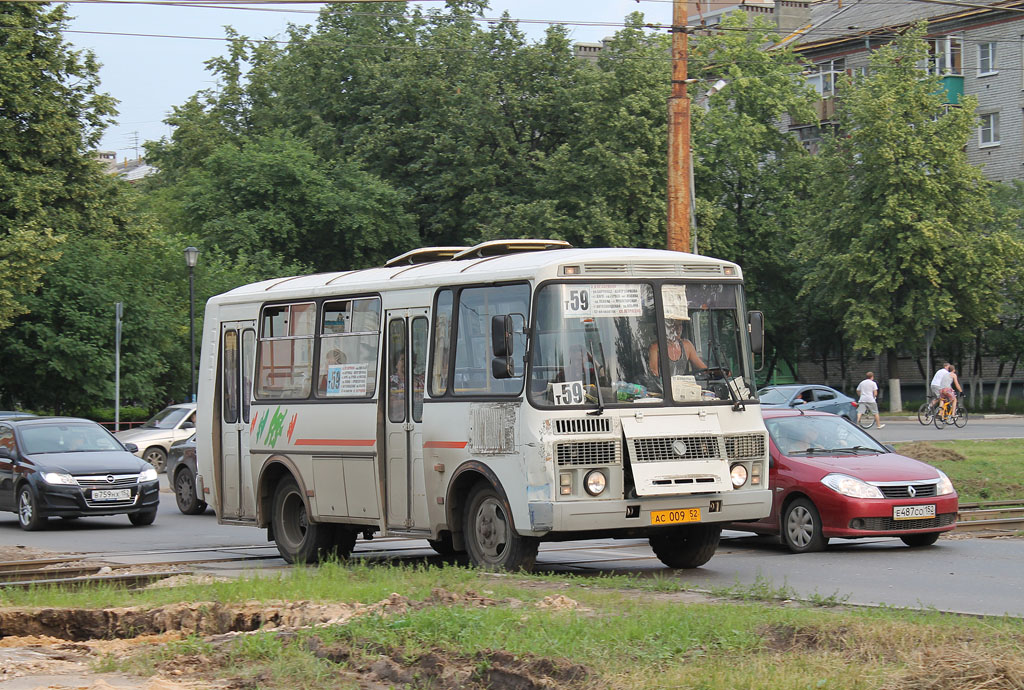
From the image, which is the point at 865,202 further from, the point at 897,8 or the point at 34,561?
the point at 34,561

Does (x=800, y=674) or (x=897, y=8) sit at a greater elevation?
(x=897, y=8)

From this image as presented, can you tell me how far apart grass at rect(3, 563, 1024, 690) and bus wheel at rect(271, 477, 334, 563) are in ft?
15.9

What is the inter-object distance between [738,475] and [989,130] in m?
53.5

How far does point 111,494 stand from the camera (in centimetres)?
1972

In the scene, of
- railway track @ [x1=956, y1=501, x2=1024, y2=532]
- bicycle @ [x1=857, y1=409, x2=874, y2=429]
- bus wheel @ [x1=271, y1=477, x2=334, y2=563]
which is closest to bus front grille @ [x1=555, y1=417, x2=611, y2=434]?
bus wheel @ [x1=271, y1=477, x2=334, y2=563]

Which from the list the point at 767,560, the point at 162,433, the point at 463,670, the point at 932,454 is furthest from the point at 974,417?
the point at 463,670

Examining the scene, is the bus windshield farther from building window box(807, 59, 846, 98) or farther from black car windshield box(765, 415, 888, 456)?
building window box(807, 59, 846, 98)

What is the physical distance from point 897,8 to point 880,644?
62.2 metres

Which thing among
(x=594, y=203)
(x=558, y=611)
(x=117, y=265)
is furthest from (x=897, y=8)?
(x=558, y=611)

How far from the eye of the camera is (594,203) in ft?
164

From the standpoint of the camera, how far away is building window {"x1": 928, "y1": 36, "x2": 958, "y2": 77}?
6191 cm

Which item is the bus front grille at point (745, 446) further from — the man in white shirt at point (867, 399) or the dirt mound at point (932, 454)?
the man in white shirt at point (867, 399)

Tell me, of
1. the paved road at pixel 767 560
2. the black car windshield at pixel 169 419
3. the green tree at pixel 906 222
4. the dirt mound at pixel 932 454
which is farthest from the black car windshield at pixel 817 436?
the green tree at pixel 906 222

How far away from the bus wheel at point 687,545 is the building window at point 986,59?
52867mm
